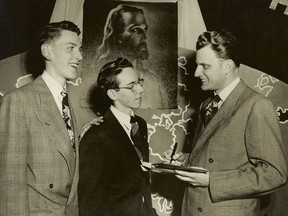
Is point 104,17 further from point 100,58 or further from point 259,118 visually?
point 259,118

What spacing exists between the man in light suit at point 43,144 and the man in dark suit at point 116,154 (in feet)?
0.38

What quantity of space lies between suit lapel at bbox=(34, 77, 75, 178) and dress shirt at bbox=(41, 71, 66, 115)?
0.07 ft

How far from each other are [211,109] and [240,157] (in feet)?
0.88

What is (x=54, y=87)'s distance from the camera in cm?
151

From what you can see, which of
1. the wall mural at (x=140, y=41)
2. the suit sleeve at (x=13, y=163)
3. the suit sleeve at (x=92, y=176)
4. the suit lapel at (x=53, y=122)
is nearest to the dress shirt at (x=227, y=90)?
the wall mural at (x=140, y=41)

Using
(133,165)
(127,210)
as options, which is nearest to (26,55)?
(133,165)

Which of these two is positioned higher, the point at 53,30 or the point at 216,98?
the point at 53,30

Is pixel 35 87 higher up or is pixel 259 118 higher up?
pixel 35 87

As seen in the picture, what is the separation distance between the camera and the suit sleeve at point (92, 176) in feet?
5.21

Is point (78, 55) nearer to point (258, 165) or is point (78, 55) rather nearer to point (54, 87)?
point (54, 87)

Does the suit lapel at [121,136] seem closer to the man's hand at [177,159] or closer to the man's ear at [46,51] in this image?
the man's hand at [177,159]

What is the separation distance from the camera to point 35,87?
1461 mm

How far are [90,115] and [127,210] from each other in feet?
1.54

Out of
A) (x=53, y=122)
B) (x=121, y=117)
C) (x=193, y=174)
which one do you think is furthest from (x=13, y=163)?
(x=193, y=174)
